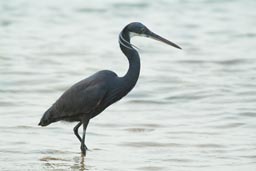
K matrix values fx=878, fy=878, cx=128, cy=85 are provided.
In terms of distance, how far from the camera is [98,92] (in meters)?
8.83

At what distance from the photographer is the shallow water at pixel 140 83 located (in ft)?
30.0

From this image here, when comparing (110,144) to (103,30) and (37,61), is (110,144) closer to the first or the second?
(37,61)

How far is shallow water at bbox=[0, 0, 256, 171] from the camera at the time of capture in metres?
9.14

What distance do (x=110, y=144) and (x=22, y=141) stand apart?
3.18ft

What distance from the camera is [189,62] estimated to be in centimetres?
1564

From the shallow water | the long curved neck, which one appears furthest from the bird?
the shallow water

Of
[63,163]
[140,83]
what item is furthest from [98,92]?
[140,83]

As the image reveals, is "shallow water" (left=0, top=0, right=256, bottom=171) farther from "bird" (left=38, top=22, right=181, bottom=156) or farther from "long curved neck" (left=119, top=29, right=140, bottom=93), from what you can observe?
"long curved neck" (left=119, top=29, right=140, bottom=93)

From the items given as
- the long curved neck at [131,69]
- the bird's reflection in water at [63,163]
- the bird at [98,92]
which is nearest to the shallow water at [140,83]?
the bird's reflection in water at [63,163]

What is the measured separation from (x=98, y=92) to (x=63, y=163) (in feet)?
2.60

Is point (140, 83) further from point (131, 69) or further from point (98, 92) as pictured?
point (98, 92)

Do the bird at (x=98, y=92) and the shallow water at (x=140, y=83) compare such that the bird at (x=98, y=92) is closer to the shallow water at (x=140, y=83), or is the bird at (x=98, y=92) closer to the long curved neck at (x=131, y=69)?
the long curved neck at (x=131, y=69)

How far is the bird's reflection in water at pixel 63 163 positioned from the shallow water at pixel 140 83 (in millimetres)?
10

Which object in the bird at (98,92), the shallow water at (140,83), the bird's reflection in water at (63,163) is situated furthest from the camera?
the shallow water at (140,83)
